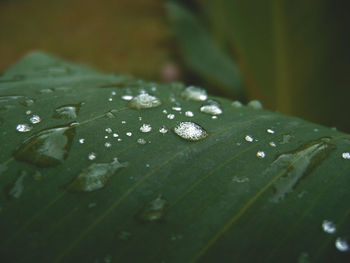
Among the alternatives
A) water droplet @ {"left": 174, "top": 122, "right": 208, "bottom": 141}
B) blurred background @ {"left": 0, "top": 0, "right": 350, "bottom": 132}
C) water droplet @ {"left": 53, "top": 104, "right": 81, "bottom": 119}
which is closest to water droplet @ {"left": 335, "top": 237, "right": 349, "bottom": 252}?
water droplet @ {"left": 174, "top": 122, "right": 208, "bottom": 141}

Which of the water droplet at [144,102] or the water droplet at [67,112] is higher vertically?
the water droplet at [144,102]

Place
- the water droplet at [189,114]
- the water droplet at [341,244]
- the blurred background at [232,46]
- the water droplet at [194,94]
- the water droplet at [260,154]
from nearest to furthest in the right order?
the water droplet at [341,244]
the water droplet at [260,154]
the water droplet at [189,114]
the water droplet at [194,94]
the blurred background at [232,46]

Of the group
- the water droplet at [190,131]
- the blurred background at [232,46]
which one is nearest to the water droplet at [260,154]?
the water droplet at [190,131]

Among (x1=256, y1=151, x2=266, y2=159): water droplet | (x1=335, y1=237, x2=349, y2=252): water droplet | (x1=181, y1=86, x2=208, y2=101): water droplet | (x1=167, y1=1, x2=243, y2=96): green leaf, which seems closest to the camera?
(x1=335, y1=237, x2=349, y2=252): water droplet

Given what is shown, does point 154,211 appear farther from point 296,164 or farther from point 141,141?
point 296,164

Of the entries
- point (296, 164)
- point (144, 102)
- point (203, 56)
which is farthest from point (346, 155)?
point (203, 56)

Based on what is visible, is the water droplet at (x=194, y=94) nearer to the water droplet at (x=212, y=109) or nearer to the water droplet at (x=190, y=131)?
the water droplet at (x=212, y=109)

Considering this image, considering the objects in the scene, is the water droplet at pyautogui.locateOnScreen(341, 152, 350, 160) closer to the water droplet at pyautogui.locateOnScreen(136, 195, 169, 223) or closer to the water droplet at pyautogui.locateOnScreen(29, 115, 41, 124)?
the water droplet at pyautogui.locateOnScreen(136, 195, 169, 223)
